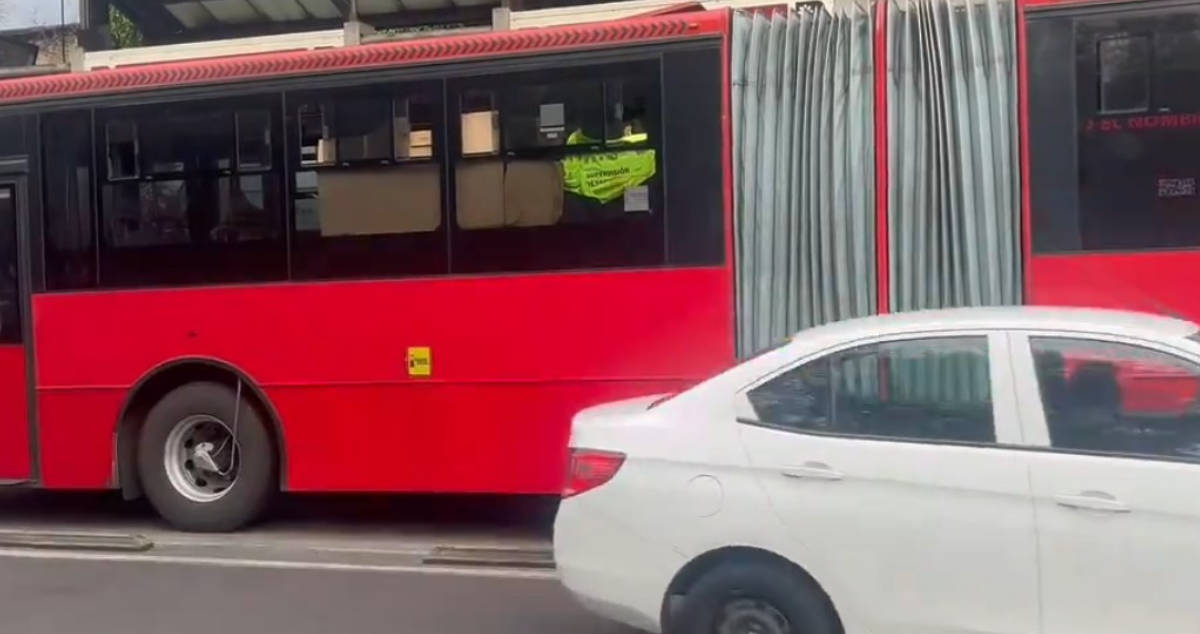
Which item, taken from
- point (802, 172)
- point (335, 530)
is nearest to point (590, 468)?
point (802, 172)

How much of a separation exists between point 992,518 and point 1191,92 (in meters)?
3.44

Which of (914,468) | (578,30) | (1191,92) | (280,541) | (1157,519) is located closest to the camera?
(1157,519)

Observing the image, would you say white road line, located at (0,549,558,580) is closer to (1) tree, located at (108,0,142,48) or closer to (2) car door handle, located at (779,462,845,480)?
(2) car door handle, located at (779,462,845,480)

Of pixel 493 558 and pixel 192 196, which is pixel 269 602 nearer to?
pixel 493 558

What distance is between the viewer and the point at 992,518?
4.73m

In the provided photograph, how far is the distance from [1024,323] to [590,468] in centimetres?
186

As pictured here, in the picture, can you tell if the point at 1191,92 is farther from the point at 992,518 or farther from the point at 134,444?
the point at 134,444

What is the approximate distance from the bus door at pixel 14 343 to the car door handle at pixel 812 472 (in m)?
6.23

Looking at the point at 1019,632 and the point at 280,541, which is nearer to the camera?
the point at 1019,632

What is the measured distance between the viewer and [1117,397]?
188 inches

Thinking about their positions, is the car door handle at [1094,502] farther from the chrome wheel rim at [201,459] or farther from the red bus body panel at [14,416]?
the red bus body panel at [14,416]

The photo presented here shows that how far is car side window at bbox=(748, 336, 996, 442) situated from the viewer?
4918 millimetres

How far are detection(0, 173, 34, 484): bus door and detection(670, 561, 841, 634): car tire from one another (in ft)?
19.3

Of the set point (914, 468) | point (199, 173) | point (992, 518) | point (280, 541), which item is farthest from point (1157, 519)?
point (199, 173)
